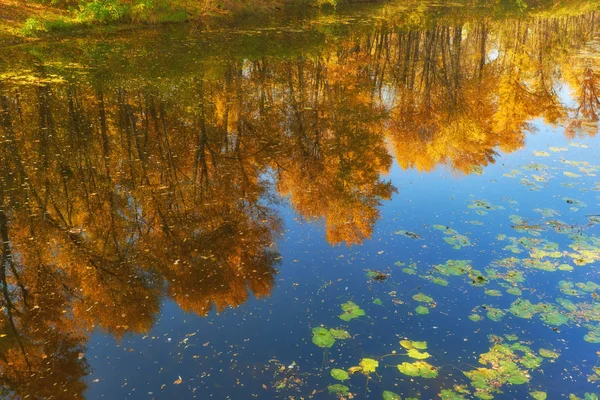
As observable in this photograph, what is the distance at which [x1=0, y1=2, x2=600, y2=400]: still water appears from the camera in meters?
6.76

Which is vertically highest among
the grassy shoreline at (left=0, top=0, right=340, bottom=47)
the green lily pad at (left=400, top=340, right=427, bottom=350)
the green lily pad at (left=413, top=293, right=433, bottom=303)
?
the grassy shoreline at (left=0, top=0, right=340, bottom=47)

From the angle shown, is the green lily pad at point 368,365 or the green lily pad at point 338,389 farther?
the green lily pad at point 368,365

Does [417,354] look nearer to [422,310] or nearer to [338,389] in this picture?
[422,310]

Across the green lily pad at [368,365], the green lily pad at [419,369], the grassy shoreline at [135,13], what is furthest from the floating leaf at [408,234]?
the grassy shoreline at [135,13]

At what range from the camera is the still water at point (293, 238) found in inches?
266

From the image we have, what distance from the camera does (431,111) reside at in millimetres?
19406

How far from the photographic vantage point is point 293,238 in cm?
1036

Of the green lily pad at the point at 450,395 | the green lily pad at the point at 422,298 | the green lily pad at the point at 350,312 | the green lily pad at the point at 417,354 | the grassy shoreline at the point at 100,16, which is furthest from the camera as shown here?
the grassy shoreline at the point at 100,16

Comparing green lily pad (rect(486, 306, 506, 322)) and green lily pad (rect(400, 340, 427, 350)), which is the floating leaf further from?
green lily pad (rect(400, 340, 427, 350))

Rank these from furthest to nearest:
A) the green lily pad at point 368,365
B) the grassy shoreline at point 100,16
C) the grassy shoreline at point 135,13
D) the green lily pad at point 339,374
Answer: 1. the grassy shoreline at point 135,13
2. the grassy shoreline at point 100,16
3. the green lily pad at point 368,365
4. the green lily pad at point 339,374

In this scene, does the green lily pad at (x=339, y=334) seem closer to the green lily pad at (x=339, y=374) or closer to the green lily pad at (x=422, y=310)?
the green lily pad at (x=339, y=374)

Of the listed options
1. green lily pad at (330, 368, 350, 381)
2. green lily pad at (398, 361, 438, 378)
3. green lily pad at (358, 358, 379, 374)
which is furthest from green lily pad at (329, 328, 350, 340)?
green lily pad at (398, 361, 438, 378)

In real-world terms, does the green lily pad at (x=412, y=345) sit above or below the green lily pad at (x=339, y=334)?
below

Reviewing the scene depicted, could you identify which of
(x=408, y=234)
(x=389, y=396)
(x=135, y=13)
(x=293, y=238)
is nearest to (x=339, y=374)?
(x=389, y=396)
